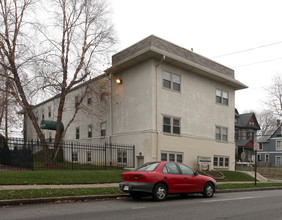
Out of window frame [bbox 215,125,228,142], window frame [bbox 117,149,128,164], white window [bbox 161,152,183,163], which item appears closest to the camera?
white window [bbox 161,152,183,163]

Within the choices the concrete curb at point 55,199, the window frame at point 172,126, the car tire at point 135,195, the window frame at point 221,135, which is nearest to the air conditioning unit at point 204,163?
the window frame at point 221,135

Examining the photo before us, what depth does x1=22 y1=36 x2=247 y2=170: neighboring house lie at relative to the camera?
67.3ft

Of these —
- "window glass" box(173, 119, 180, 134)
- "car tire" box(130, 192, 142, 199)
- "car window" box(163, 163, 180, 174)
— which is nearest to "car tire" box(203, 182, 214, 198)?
"car window" box(163, 163, 180, 174)

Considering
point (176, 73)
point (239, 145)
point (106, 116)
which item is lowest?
point (239, 145)

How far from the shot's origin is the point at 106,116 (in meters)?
24.6

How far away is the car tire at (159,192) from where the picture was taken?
10.3 m

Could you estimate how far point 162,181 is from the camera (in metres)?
10.5

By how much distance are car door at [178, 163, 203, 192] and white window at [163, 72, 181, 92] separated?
10.7m

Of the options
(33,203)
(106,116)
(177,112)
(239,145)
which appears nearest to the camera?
(33,203)

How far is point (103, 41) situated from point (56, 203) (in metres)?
16.3

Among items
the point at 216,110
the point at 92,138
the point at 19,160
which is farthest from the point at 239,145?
the point at 19,160

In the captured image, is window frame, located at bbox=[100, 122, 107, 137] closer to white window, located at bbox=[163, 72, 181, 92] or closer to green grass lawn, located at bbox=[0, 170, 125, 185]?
white window, located at bbox=[163, 72, 181, 92]

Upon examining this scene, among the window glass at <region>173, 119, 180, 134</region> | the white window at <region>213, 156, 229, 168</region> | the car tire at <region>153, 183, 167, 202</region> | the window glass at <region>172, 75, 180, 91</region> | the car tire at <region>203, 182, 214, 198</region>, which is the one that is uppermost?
the window glass at <region>172, 75, 180, 91</region>

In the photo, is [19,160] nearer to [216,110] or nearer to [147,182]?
[147,182]
